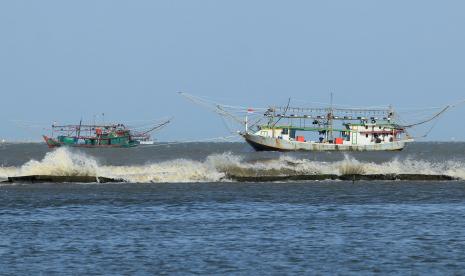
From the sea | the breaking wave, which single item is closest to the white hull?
the breaking wave

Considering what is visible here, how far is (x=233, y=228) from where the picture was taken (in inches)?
1089

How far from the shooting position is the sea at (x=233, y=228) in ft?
69.3

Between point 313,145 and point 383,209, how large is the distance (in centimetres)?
10887

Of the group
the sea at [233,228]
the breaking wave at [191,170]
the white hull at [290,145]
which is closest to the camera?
the sea at [233,228]

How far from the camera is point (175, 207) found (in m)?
34.7

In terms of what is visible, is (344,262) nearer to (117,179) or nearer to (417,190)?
(417,190)

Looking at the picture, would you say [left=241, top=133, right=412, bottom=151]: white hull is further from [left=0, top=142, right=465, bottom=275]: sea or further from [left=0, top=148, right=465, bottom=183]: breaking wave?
[left=0, top=142, right=465, bottom=275]: sea

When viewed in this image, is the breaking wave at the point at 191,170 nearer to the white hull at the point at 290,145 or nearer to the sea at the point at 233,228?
the sea at the point at 233,228

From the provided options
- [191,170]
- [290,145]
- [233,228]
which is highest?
[290,145]

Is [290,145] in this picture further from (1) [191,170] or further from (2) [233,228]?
(2) [233,228]

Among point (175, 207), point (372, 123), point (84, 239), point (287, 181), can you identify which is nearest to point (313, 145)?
point (372, 123)

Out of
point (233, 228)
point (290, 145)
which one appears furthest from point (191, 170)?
point (290, 145)

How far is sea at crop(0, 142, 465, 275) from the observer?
21125 mm

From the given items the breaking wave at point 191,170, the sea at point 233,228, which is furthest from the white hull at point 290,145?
the sea at point 233,228
